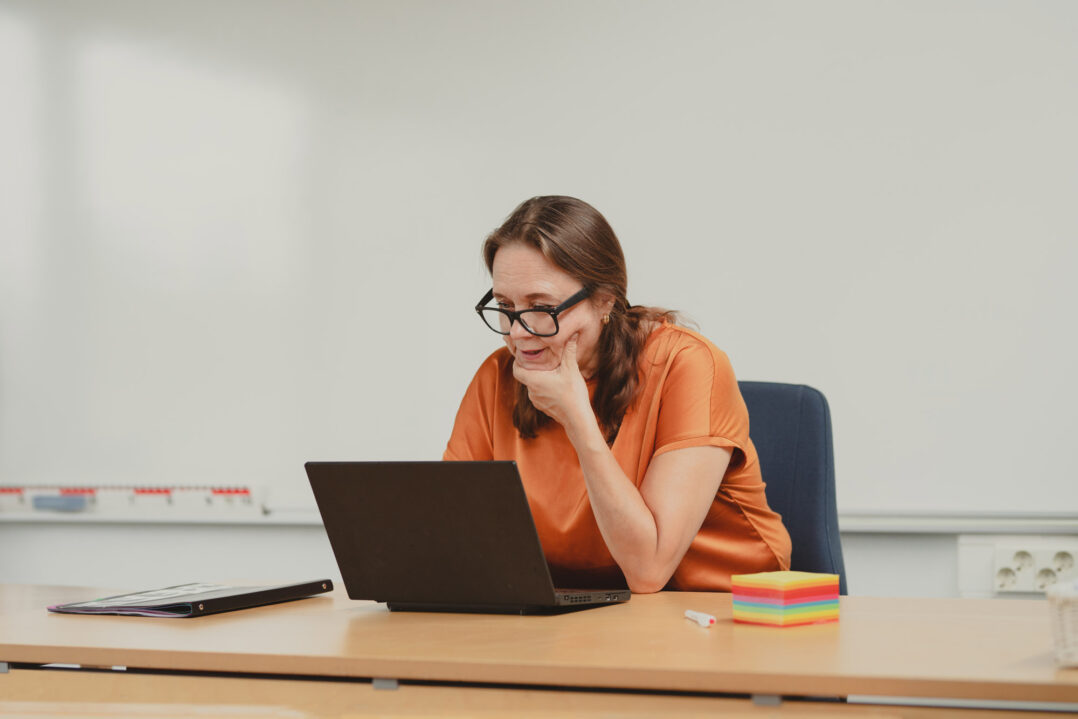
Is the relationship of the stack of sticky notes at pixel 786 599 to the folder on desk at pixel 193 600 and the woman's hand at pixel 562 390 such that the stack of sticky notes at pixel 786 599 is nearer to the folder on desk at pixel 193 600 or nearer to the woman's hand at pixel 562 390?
the woman's hand at pixel 562 390

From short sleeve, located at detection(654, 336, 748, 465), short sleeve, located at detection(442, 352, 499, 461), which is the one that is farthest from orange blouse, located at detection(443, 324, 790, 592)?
short sleeve, located at detection(442, 352, 499, 461)

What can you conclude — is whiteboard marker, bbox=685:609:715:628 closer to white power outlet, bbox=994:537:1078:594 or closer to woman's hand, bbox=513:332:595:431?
woman's hand, bbox=513:332:595:431

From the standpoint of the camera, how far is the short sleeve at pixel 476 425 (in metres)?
1.61

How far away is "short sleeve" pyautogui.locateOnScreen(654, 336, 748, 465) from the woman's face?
152 millimetres

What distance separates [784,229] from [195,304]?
1.34 meters

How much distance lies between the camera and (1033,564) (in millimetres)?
1990

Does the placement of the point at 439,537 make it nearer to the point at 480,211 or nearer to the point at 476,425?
the point at 476,425

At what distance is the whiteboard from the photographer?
6.62 feet

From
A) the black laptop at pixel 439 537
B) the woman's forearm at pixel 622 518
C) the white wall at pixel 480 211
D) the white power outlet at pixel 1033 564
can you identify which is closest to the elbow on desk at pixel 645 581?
the woman's forearm at pixel 622 518

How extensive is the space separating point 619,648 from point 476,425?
0.73 metres

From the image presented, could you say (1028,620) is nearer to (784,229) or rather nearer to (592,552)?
(592,552)

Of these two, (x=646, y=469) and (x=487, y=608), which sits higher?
(x=646, y=469)

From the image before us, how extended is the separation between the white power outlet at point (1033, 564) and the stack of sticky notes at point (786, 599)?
112 centimetres

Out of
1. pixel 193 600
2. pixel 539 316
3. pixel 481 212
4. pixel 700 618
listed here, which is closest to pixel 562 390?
pixel 539 316
